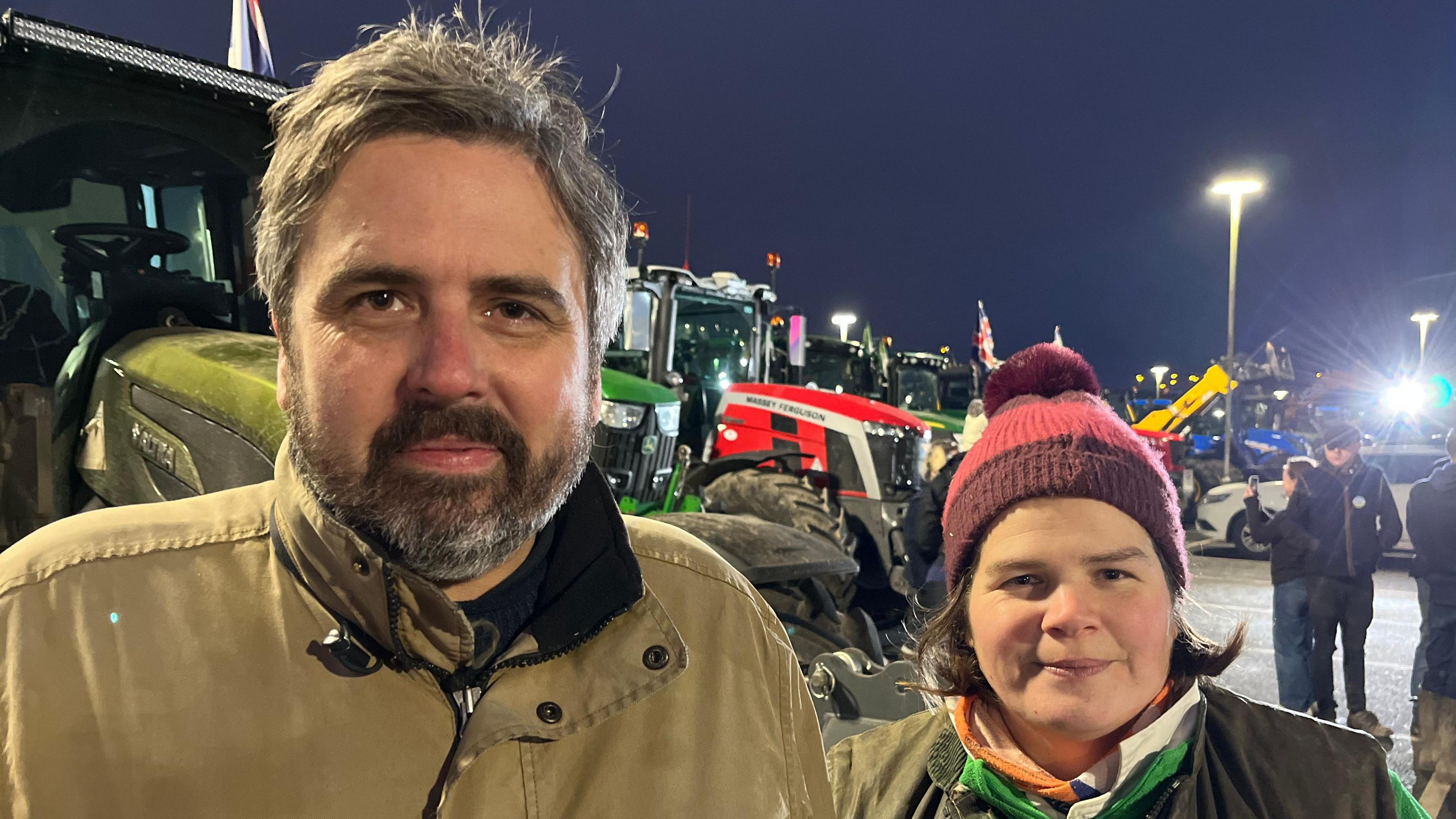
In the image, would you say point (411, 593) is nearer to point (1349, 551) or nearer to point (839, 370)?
point (1349, 551)

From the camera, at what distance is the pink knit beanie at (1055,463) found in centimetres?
176

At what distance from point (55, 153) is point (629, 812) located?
306 cm

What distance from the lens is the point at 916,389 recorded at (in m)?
13.7

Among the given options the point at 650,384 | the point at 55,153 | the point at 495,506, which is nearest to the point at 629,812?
the point at 495,506

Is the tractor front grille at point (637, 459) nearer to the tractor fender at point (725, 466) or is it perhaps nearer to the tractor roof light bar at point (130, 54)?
the tractor fender at point (725, 466)

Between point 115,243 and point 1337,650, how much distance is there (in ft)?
28.7

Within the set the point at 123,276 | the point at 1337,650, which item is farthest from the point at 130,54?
the point at 1337,650

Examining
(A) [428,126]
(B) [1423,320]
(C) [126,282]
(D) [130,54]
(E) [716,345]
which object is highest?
(D) [130,54]

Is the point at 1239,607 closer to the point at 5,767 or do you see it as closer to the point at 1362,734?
the point at 1362,734

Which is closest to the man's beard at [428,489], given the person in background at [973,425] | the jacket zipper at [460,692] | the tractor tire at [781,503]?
the jacket zipper at [460,692]

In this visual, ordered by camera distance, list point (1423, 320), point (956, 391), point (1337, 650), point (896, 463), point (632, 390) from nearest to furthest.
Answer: point (632, 390), point (1337, 650), point (896, 463), point (956, 391), point (1423, 320)

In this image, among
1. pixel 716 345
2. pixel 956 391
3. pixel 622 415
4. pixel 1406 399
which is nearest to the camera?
pixel 622 415

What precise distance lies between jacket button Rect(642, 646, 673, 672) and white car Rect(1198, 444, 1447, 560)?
1282 centimetres

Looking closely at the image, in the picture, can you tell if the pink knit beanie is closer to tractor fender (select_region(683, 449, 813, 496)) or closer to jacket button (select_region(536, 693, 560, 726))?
jacket button (select_region(536, 693, 560, 726))
